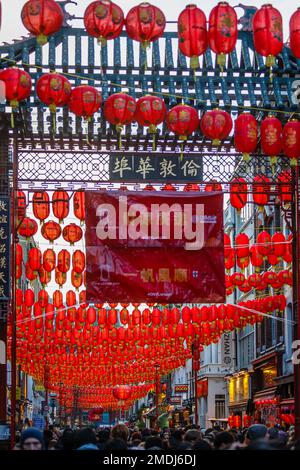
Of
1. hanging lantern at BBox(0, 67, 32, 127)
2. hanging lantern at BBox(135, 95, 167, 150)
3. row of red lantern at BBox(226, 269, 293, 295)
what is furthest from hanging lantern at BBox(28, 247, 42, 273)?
hanging lantern at BBox(0, 67, 32, 127)

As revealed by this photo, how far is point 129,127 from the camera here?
20.0 metres

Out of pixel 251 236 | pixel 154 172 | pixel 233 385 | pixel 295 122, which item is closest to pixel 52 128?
pixel 154 172

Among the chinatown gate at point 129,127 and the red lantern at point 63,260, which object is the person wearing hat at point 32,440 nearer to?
the chinatown gate at point 129,127

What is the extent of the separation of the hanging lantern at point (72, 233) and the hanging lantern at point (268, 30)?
8954 mm

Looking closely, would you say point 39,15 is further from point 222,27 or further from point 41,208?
point 41,208

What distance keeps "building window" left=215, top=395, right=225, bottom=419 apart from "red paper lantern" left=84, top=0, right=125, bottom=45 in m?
44.0

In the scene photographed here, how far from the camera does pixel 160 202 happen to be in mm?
19328

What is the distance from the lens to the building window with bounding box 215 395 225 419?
58.4 m

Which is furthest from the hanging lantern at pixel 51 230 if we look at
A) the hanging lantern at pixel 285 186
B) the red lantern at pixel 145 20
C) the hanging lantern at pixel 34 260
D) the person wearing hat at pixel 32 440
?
the person wearing hat at pixel 32 440

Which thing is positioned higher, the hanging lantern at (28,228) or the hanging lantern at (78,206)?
the hanging lantern at (78,206)

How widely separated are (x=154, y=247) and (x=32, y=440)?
947cm

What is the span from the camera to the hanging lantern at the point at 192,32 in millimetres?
16547
